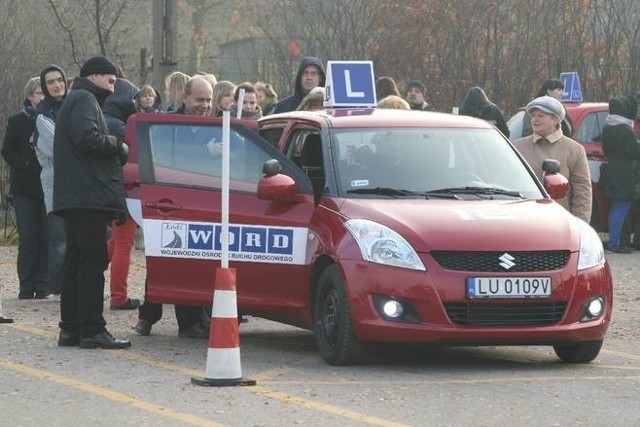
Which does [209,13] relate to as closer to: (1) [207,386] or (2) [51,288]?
(2) [51,288]

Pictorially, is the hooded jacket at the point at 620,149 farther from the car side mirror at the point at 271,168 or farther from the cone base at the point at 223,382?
the cone base at the point at 223,382

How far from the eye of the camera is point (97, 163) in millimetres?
11250

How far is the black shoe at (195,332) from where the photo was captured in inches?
481

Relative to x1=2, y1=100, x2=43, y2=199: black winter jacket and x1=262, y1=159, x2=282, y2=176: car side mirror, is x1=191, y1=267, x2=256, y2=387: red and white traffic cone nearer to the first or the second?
x1=262, y1=159, x2=282, y2=176: car side mirror

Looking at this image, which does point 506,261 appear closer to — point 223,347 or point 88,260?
point 223,347

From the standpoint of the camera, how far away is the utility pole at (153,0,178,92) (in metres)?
21.2

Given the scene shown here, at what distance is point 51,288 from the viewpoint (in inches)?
591

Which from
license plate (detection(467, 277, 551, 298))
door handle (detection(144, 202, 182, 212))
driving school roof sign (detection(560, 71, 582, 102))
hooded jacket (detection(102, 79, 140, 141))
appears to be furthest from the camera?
driving school roof sign (detection(560, 71, 582, 102))

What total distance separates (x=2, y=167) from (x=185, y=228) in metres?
11.9

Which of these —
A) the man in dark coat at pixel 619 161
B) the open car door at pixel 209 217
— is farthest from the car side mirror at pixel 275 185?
the man in dark coat at pixel 619 161

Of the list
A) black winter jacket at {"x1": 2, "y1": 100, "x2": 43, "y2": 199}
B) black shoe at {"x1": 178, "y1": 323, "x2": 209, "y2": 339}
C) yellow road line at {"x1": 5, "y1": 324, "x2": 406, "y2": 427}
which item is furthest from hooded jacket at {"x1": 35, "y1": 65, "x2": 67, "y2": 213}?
yellow road line at {"x1": 5, "y1": 324, "x2": 406, "y2": 427}

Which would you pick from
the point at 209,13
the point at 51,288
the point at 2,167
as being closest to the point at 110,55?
the point at 2,167

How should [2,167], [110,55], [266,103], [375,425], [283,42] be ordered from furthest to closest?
1. [283,42]
2. [110,55]
3. [2,167]
4. [266,103]
5. [375,425]

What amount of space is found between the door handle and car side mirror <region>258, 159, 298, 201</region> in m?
0.69
